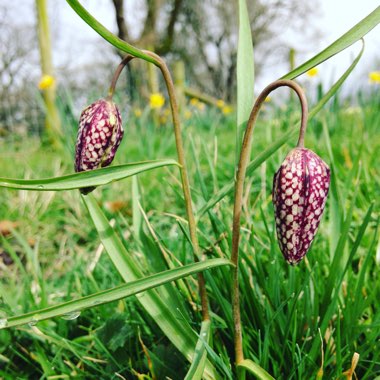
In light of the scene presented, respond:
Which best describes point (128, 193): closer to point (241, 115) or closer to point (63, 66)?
point (241, 115)

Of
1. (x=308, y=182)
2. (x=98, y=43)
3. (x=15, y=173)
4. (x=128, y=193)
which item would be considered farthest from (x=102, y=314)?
(x=98, y=43)

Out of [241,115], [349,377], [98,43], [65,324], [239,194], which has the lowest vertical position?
[65,324]

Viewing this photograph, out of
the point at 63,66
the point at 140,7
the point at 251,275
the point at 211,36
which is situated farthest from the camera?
the point at 211,36

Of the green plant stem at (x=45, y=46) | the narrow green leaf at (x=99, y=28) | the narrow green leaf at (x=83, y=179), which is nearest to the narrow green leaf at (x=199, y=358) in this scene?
the narrow green leaf at (x=83, y=179)

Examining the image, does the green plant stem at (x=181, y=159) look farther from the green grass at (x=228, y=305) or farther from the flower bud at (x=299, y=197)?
the flower bud at (x=299, y=197)

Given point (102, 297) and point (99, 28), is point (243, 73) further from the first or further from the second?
point (102, 297)

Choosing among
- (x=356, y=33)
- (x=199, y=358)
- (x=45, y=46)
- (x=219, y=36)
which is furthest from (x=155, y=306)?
(x=219, y=36)
